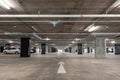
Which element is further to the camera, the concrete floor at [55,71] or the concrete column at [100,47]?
the concrete column at [100,47]

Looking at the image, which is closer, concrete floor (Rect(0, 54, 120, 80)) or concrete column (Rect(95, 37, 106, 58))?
concrete floor (Rect(0, 54, 120, 80))

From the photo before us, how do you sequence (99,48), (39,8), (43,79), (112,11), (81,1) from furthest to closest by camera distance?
(99,48) < (112,11) < (39,8) < (81,1) < (43,79)

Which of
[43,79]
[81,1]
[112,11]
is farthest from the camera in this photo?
[112,11]

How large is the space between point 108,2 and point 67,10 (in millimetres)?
2925

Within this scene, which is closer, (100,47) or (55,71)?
(55,71)

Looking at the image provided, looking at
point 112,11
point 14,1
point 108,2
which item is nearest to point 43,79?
point 14,1

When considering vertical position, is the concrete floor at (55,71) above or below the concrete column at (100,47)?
below

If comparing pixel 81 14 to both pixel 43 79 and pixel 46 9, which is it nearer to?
pixel 46 9

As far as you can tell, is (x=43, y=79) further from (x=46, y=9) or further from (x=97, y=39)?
(x=97, y=39)

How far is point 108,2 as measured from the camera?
1148 cm

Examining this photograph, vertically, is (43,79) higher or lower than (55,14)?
lower

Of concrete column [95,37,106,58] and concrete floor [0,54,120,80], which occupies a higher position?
concrete column [95,37,106,58]

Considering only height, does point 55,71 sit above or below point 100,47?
below

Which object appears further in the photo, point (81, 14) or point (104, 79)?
point (81, 14)
